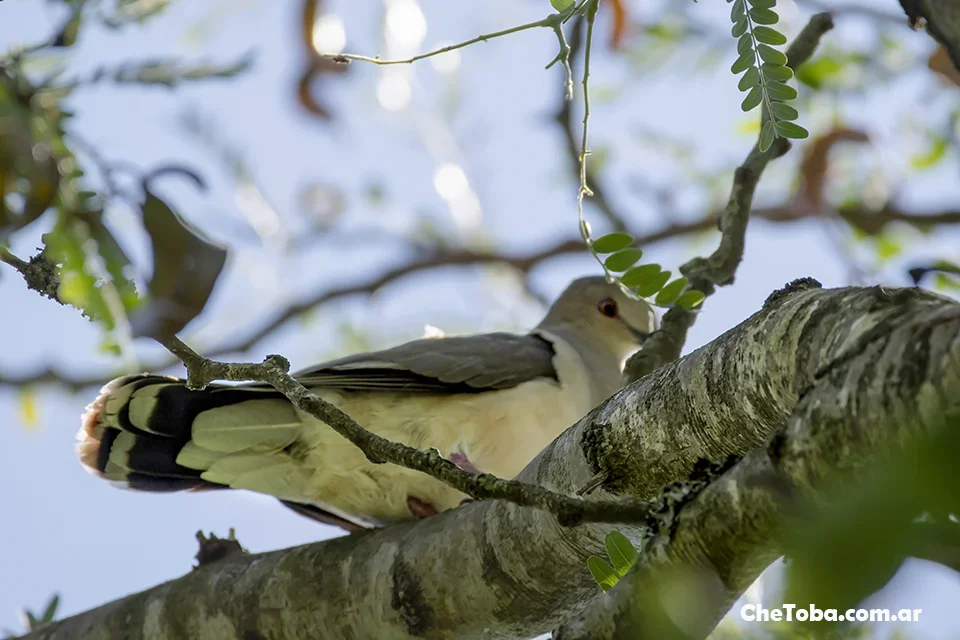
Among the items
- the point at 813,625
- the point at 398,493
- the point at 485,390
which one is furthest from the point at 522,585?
the point at 813,625

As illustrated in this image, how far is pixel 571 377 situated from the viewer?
10.8ft

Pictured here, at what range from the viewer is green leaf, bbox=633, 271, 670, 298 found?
7.23 ft

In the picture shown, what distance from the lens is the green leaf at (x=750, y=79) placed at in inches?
66.2

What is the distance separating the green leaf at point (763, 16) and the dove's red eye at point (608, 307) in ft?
7.95

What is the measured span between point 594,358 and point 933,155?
56.5 inches

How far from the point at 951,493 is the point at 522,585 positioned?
1.56 metres

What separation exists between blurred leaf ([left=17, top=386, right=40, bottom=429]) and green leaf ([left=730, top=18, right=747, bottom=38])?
2661 millimetres

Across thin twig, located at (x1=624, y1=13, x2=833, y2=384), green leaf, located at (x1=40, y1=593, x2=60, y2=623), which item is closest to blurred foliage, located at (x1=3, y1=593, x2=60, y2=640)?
green leaf, located at (x1=40, y1=593, x2=60, y2=623)

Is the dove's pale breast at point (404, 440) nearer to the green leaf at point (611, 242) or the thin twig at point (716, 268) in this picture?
the thin twig at point (716, 268)

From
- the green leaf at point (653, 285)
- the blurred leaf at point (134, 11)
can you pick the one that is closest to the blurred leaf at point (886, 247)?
the green leaf at point (653, 285)

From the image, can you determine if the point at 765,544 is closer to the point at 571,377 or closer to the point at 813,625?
the point at 813,625

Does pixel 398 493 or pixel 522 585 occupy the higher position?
pixel 398 493

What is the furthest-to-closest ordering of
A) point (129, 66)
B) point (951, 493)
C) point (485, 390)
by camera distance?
point (485, 390), point (129, 66), point (951, 493)

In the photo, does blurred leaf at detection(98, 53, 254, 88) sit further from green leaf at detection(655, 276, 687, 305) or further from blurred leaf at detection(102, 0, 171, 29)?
green leaf at detection(655, 276, 687, 305)
